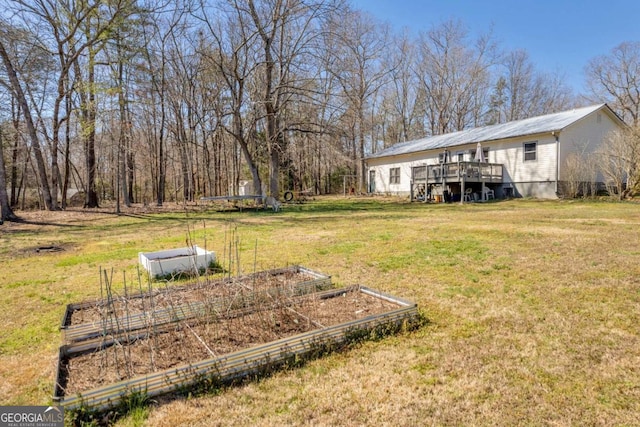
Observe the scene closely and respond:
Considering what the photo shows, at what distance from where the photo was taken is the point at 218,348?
2.85m

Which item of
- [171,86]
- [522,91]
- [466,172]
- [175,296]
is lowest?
[175,296]

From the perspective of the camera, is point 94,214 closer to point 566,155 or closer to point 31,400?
point 31,400

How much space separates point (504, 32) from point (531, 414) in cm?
3655

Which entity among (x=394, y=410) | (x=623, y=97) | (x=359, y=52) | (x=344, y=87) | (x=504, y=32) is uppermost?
(x=504, y=32)

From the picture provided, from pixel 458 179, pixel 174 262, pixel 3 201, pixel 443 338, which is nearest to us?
pixel 443 338

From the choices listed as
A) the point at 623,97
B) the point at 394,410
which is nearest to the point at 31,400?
the point at 394,410

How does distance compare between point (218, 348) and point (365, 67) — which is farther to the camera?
point (365, 67)

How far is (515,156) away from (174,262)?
61.9ft

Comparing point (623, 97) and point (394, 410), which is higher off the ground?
point (623, 97)

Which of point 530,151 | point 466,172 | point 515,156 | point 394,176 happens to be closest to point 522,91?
point 394,176

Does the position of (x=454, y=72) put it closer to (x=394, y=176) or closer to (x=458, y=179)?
(x=394, y=176)

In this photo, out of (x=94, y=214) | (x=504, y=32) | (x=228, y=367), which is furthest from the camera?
(x=504, y=32)

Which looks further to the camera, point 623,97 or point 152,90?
point 623,97

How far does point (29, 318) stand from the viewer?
12.3 ft
